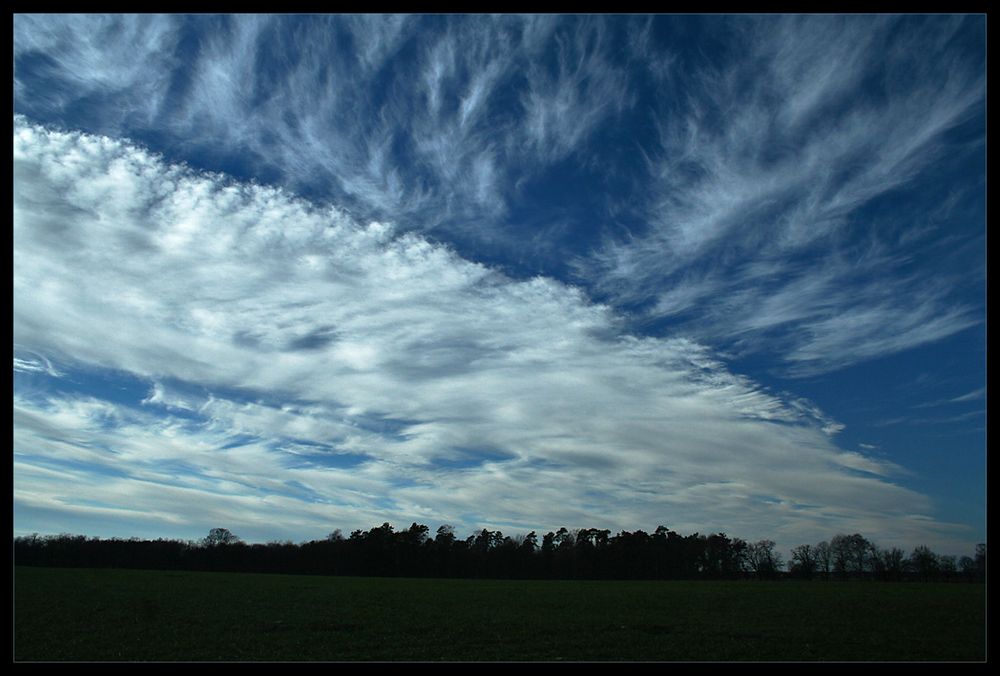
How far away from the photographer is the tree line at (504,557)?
283ft

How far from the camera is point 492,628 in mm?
25078

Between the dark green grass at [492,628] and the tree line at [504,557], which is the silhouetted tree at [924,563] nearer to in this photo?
the tree line at [504,557]

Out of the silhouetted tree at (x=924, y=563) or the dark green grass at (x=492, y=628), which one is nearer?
the dark green grass at (x=492, y=628)

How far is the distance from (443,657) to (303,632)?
8.16 m

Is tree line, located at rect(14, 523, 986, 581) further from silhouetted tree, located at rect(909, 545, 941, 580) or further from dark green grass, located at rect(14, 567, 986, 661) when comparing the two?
dark green grass, located at rect(14, 567, 986, 661)

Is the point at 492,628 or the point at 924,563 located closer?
the point at 492,628

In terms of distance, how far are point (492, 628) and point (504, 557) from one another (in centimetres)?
8239

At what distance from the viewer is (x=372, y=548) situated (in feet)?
348

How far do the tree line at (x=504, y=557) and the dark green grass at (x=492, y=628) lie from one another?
188ft

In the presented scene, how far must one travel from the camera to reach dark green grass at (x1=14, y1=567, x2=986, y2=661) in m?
20.0

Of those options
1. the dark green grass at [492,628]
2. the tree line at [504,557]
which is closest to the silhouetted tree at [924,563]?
the tree line at [504,557]

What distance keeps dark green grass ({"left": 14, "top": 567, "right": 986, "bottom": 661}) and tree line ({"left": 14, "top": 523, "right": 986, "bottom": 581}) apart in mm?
57228
